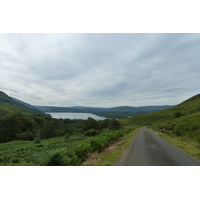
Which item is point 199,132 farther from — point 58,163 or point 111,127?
point 111,127

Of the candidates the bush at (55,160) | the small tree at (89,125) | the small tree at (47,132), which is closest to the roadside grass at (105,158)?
the bush at (55,160)

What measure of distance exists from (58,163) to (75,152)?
263 cm

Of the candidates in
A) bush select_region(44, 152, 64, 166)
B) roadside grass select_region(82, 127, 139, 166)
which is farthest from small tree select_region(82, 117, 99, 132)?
bush select_region(44, 152, 64, 166)

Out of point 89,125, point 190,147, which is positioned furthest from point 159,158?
point 89,125

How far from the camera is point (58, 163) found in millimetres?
7289

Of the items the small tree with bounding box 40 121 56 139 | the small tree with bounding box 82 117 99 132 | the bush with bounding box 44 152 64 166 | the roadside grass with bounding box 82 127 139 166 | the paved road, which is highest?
the bush with bounding box 44 152 64 166

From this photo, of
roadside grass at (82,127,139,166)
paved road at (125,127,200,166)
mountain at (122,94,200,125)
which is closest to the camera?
paved road at (125,127,200,166)

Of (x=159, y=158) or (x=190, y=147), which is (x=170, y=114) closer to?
(x=190, y=147)

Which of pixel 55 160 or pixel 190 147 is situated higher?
pixel 55 160

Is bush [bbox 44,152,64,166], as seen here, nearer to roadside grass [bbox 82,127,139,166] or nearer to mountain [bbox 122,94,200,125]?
roadside grass [bbox 82,127,139,166]

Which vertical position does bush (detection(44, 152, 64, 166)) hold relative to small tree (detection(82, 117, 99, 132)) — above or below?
above

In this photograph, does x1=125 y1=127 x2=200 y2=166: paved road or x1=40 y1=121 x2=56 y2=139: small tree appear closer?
x1=125 y1=127 x2=200 y2=166: paved road

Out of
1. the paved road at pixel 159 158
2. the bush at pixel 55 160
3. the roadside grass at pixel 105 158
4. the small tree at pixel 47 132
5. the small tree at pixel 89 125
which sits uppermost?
the bush at pixel 55 160

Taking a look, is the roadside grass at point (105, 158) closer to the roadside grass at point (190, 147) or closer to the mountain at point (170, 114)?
the roadside grass at point (190, 147)
